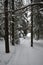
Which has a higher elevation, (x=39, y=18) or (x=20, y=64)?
(x=39, y=18)

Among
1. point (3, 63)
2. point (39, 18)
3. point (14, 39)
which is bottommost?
point (14, 39)

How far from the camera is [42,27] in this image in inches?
830

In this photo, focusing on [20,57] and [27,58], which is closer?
[27,58]

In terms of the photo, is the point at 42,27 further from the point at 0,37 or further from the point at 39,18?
the point at 0,37

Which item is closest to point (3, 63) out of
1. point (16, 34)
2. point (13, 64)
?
point (13, 64)

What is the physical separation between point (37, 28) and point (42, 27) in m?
0.85

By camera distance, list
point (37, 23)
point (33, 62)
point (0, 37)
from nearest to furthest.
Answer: point (33, 62), point (0, 37), point (37, 23)

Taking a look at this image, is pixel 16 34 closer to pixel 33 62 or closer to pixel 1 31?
pixel 1 31

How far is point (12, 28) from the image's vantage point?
17.8 meters

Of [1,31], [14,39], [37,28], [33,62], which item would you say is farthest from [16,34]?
[33,62]

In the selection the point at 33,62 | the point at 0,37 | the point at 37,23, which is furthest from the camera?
the point at 37,23

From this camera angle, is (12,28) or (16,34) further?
(16,34)

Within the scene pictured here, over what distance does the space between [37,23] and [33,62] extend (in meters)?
10.3

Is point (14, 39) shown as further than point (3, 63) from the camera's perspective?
Yes
